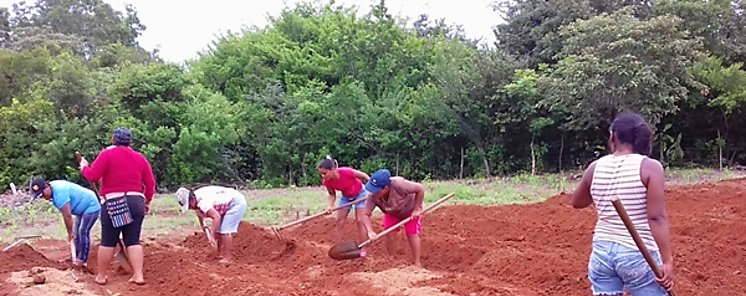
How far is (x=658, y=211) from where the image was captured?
3553mm

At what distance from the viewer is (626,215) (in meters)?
3.44

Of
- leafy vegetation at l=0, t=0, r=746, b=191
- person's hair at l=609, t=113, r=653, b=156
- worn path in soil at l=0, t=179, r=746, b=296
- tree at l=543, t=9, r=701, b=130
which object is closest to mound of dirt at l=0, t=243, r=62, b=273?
worn path in soil at l=0, t=179, r=746, b=296

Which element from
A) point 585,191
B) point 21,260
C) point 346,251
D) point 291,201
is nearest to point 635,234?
point 585,191

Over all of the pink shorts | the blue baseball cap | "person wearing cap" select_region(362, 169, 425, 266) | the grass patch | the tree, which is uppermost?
the tree

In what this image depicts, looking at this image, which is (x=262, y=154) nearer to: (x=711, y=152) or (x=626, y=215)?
(x=711, y=152)

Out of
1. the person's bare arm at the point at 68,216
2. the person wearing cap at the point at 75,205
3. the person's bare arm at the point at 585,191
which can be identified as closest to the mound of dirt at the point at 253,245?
the person wearing cap at the point at 75,205

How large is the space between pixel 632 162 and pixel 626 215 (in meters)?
0.28

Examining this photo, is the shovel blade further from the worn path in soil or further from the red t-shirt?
the red t-shirt

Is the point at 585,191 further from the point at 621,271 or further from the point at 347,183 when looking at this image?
the point at 347,183

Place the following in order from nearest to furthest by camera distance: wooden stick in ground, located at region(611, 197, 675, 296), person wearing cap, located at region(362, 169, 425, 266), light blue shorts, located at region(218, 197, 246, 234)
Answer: wooden stick in ground, located at region(611, 197, 675, 296)
person wearing cap, located at region(362, 169, 425, 266)
light blue shorts, located at region(218, 197, 246, 234)

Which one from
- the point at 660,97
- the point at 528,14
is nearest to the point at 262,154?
the point at 528,14

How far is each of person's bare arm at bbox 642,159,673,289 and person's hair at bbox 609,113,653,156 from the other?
92mm

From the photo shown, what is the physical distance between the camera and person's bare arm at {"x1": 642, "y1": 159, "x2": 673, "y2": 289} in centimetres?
353

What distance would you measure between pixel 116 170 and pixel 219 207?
4.98 feet
